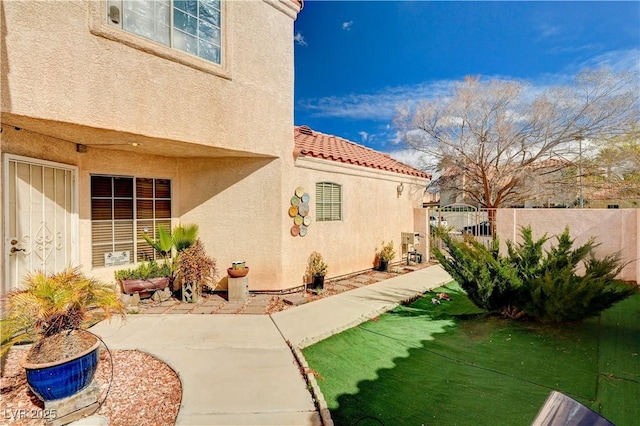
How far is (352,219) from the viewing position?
519 inches

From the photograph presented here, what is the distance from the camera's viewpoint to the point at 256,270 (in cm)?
1054

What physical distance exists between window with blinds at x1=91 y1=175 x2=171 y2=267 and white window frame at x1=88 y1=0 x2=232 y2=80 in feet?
14.3

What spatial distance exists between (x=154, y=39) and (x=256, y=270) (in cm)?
730

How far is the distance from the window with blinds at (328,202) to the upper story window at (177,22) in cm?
566

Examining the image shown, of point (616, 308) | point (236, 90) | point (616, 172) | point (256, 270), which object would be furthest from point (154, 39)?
point (616, 172)

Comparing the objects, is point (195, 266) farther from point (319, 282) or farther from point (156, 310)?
point (319, 282)

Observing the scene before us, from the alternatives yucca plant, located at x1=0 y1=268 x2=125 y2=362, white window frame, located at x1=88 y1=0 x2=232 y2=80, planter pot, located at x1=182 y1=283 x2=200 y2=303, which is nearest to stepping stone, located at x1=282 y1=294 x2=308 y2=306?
planter pot, located at x1=182 y1=283 x2=200 y2=303

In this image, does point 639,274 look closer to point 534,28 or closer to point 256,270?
point 534,28

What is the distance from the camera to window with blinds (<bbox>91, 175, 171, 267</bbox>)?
9262 mm

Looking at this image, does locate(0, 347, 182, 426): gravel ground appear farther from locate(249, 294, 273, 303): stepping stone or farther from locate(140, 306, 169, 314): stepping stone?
locate(249, 294, 273, 303): stepping stone

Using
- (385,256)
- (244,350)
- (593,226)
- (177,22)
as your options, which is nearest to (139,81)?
(177,22)

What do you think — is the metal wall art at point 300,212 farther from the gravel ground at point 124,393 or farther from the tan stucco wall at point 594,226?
the tan stucco wall at point 594,226

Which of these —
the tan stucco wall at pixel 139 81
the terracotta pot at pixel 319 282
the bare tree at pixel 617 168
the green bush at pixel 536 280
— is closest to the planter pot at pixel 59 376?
the tan stucco wall at pixel 139 81

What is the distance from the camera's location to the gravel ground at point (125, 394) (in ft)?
13.9
